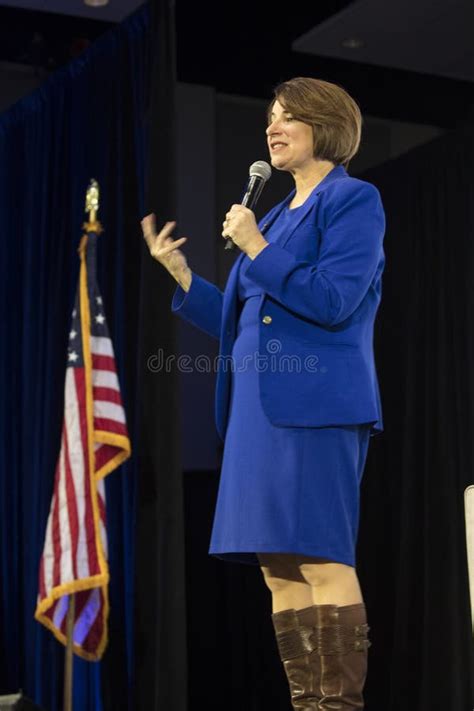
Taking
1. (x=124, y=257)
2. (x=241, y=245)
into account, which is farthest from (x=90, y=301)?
(x=241, y=245)

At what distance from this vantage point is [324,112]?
7.54 feet

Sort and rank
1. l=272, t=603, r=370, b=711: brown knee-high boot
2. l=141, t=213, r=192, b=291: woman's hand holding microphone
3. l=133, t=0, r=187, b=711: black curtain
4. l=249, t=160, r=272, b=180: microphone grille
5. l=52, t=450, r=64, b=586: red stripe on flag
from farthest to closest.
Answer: l=52, t=450, r=64, b=586: red stripe on flag, l=133, t=0, r=187, b=711: black curtain, l=141, t=213, r=192, b=291: woman's hand holding microphone, l=249, t=160, r=272, b=180: microphone grille, l=272, t=603, r=370, b=711: brown knee-high boot

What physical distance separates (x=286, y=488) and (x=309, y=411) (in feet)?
0.51

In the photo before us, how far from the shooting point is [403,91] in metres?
5.66

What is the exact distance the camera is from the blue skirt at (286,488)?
213cm

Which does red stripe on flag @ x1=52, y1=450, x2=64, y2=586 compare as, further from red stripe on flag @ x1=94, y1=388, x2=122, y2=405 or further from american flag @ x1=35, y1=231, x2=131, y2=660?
red stripe on flag @ x1=94, y1=388, x2=122, y2=405

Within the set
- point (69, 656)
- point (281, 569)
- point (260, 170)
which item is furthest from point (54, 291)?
point (281, 569)

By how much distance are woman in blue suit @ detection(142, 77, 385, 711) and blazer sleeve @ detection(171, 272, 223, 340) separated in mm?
201

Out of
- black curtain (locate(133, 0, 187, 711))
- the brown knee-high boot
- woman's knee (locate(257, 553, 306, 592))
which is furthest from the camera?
black curtain (locate(133, 0, 187, 711))

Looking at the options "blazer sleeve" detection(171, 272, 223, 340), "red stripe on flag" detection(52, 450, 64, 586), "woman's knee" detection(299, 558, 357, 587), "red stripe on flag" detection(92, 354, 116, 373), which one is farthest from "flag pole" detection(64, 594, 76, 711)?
"woman's knee" detection(299, 558, 357, 587)

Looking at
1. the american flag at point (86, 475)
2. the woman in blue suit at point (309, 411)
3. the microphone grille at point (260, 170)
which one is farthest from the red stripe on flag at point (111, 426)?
the microphone grille at point (260, 170)

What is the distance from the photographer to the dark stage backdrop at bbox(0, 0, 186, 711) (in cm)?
347

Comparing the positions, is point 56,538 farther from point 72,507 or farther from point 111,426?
point 111,426

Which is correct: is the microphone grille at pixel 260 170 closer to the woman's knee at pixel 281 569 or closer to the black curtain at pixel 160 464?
the woman's knee at pixel 281 569
